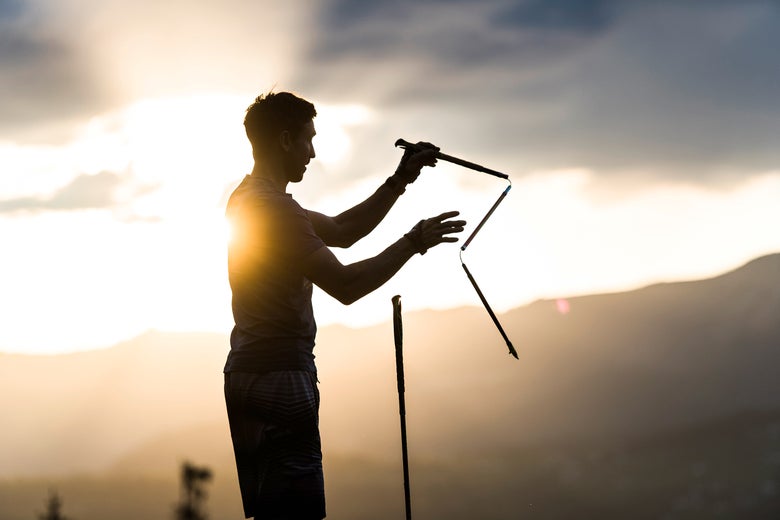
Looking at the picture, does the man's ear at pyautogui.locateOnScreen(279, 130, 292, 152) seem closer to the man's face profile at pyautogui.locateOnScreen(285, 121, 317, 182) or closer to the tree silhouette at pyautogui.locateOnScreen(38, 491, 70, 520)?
the man's face profile at pyautogui.locateOnScreen(285, 121, 317, 182)

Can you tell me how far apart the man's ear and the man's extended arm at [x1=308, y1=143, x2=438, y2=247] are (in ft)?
3.98

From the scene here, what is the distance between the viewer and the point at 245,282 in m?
6.01

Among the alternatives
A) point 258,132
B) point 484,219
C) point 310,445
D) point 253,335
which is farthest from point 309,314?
point 484,219

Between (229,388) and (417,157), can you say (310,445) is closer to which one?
(229,388)

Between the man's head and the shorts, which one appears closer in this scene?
the shorts

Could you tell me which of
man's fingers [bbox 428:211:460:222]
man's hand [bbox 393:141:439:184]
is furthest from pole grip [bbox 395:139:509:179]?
man's fingers [bbox 428:211:460:222]

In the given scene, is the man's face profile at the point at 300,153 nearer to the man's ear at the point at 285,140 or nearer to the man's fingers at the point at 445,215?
the man's ear at the point at 285,140

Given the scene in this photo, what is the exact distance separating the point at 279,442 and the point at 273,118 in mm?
2101

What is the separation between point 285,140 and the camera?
613 centimetres

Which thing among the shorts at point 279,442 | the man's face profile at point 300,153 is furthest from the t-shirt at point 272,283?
the man's face profile at point 300,153

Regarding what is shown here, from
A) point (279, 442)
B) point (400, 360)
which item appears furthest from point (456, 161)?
point (279, 442)

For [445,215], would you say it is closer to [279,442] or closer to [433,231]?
[433,231]

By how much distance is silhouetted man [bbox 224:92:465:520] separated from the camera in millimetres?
5812

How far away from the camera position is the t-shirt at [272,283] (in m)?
5.84
